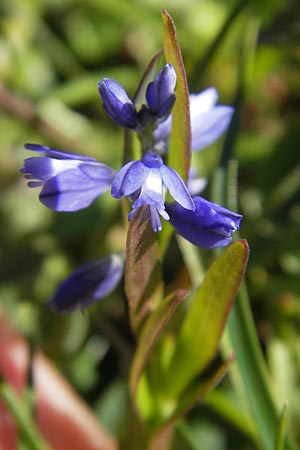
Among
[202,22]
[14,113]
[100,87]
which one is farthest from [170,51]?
[202,22]

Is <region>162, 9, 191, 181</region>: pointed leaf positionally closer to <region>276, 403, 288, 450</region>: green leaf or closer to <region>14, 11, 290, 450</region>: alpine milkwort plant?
<region>14, 11, 290, 450</region>: alpine milkwort plant

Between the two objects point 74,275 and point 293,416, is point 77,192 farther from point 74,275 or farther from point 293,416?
point 293,416

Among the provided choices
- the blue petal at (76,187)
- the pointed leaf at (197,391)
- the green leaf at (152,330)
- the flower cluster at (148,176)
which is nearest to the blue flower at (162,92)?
the flower cluster at (148,176)

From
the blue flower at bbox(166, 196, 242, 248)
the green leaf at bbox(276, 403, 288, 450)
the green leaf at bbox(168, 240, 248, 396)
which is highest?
the blue flower at bbox(166, 196, 242, 248)

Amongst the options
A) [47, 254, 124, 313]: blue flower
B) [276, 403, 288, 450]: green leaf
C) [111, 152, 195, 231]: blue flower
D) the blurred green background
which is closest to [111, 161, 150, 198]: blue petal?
[111, 152, 195, 231]: blue flower

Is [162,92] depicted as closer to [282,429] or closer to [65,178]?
[65,178]

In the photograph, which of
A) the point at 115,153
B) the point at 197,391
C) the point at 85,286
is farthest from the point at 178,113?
the point at 115,153

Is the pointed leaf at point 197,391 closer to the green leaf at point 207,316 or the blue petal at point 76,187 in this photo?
the green leaf at point 207,316
